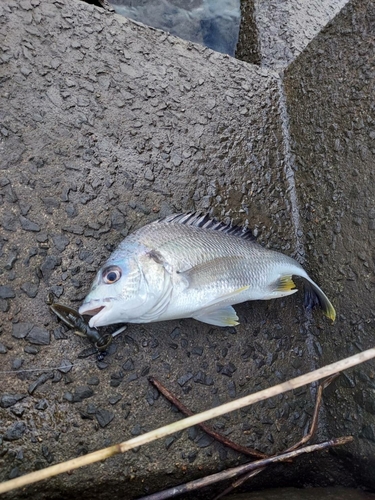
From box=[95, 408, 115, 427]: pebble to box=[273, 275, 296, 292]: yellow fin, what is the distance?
1134 millimetres

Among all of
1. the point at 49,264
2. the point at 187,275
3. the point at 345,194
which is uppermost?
the point at 345,194

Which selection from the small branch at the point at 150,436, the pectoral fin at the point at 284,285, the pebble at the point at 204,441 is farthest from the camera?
the pectoral fin at the point at 284,285

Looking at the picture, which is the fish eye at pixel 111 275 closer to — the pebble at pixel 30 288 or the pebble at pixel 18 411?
the pebble at pixel 30 288

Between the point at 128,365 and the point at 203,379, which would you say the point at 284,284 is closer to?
the point at 203,379

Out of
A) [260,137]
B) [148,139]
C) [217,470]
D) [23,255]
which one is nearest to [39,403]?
[23,255]

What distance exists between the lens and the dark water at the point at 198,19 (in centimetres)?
378

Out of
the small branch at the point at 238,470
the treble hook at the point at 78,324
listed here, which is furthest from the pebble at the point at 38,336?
the small branch at the point at 238,470

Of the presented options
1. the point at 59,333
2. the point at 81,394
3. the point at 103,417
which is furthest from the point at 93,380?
the point at 59,333

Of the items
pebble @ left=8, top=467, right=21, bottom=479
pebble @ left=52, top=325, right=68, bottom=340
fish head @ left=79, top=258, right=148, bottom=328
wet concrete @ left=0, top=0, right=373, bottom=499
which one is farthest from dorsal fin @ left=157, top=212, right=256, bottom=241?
pebble @ left=8, top=467, right=21, bottom=479

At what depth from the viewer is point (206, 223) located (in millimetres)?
2420

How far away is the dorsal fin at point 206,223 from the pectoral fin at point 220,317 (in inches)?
17.7

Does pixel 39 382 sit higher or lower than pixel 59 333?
lower

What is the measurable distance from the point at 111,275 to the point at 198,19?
2906mm

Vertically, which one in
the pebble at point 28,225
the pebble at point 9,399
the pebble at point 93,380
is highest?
the pebble at point 28,225
